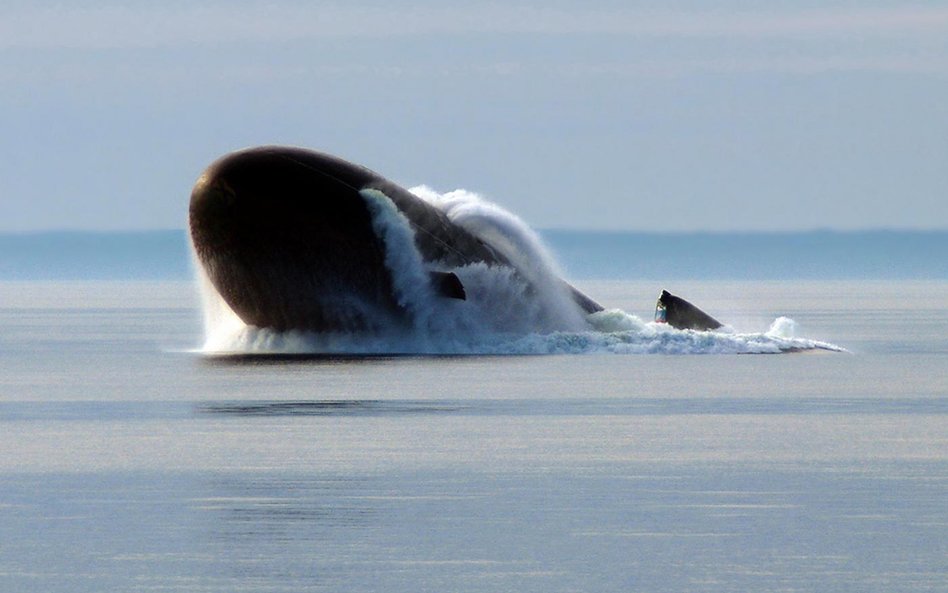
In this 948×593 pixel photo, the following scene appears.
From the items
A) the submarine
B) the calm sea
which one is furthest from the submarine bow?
the calm sea

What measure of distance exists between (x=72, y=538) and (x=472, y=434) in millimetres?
12836

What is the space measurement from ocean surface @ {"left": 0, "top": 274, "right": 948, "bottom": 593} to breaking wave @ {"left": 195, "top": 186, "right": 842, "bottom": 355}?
102 centimetres

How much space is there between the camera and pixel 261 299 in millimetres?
54219

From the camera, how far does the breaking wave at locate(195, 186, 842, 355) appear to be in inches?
2125

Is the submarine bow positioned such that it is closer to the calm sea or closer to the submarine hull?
the submarine hull

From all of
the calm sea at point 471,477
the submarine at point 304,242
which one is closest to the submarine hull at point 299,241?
the submarine at point 304,242

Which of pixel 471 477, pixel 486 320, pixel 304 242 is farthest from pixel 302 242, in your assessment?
pixel 471 477

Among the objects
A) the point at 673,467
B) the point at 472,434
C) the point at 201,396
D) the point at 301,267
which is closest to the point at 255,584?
the point at 673,467

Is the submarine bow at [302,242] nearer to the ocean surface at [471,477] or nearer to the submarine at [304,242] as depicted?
the submarine at [304,242]

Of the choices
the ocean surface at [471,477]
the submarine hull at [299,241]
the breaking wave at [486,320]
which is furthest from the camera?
the breaking wave at [486,320]

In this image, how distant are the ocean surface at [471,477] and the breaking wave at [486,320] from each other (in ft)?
3.36

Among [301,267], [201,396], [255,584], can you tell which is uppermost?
[301,267]

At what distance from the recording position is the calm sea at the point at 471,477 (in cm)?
2227

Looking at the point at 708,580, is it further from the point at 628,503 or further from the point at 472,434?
the point at 472,434
